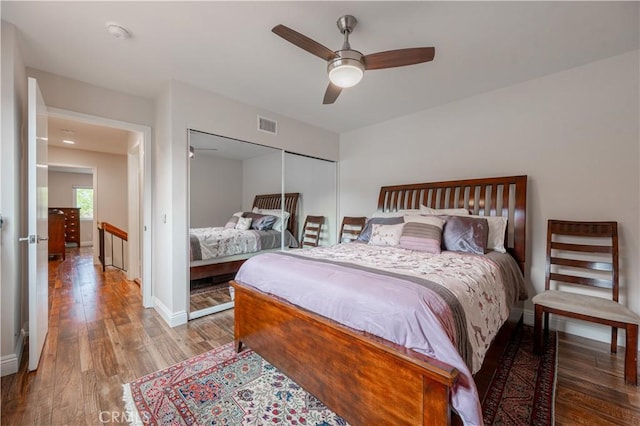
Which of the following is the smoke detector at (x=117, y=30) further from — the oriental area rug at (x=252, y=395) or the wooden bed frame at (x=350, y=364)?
the oriental area rug at (x=252, y=395)

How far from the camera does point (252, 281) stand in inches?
78.9

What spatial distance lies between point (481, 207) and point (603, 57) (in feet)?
5.32

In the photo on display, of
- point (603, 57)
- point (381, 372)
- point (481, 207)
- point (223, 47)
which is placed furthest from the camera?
point (481, 207)

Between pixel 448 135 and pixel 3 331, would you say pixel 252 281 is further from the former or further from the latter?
pixel 448 135

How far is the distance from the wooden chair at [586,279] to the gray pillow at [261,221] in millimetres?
2917

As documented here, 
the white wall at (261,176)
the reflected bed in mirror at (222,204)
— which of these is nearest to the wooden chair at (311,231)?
the reflected bed in mirror at (222,204)

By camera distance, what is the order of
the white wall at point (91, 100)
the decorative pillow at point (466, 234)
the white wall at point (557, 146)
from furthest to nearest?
the white wall at point (91, 100), the decorative pillow at point (466, 234), the white wall at point (557, 146)

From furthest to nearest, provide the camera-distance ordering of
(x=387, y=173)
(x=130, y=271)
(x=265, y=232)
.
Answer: (x=130, y=271) → (x=387, y=173) → (x=265, y=232)

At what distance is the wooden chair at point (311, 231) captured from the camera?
4090 mm

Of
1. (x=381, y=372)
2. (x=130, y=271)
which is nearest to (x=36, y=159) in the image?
(x=381, y=372)

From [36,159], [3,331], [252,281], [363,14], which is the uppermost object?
[363,14]

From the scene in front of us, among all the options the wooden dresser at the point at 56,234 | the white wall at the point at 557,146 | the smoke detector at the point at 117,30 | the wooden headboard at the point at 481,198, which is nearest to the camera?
the smoke detector at the point at 117,30
